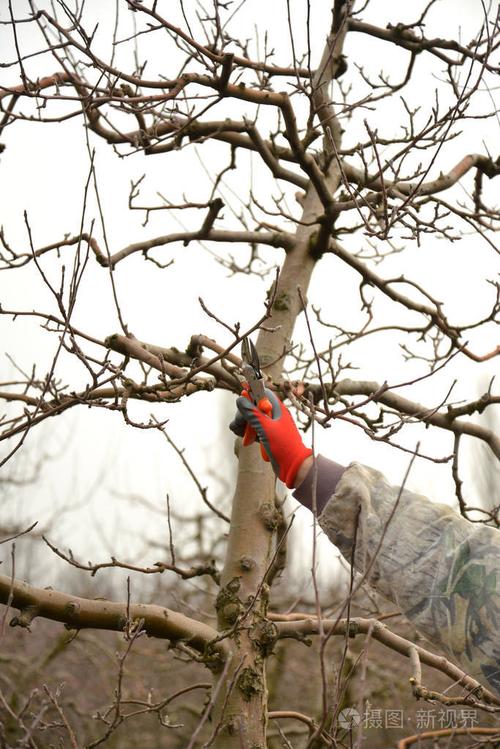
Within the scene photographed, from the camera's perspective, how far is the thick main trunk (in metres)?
3.03

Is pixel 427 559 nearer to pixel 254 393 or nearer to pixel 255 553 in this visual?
pixel 254 393

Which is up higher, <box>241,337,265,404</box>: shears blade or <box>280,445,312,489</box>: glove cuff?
<box>241,337,265,404</box>: shears blade

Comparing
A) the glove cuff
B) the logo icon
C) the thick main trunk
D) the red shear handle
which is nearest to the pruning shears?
the red shear handle

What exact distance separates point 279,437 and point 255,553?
129cm

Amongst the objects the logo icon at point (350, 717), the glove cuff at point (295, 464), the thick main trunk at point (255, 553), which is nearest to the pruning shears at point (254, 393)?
the glove cuff at point (295, 464)

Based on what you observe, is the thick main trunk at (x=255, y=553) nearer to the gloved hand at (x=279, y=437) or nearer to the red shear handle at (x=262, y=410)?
the red shear handle at (x=262, y=410)

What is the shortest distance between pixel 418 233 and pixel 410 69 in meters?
1.39

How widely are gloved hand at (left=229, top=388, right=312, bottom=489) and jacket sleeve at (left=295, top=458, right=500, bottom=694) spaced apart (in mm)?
233

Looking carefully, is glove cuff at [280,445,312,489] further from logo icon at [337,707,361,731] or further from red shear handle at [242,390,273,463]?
logo icon at [337,707,361,731]

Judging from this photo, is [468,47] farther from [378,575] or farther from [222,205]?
[378,575]

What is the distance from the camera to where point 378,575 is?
5.65 ft

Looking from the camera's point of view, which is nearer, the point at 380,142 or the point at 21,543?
the point at 380,142

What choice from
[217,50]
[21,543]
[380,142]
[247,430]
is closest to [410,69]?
[380,142]

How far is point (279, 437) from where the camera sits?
2154mm
